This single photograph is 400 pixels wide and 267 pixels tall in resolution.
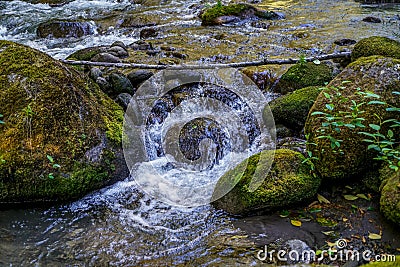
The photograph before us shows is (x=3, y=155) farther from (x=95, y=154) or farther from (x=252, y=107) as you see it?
(x=252, y=107)

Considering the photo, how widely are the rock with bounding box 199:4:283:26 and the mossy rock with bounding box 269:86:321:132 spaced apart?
695 cm

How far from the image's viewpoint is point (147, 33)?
11.4m

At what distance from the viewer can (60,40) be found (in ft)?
38.0

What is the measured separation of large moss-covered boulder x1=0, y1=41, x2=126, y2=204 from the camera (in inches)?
167

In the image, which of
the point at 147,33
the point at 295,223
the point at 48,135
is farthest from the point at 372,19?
the point at 48,135

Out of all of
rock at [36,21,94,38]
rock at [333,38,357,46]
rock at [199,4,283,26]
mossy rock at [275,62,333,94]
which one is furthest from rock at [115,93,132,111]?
rock at [36,21,94,38]

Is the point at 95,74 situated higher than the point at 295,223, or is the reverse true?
the point at 95,74

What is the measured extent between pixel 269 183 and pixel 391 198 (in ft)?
3.75

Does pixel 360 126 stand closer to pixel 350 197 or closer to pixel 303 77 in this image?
pixel 350 197

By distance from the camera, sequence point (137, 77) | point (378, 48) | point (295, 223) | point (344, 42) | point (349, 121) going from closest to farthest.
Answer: point (295, 223) → point (349, 121) → point (378, 48) → point (137, 77) → point (344, 42)

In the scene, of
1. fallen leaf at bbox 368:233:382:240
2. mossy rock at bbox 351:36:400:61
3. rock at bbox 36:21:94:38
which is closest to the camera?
fallen leaf at bbox 368:233:382:240

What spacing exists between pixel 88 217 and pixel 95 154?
81 cm

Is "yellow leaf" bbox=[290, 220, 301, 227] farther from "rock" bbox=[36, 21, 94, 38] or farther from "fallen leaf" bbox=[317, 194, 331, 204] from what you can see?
"rock" bbox=[36, 21, 94, 38]

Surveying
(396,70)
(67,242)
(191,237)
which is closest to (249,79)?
(396,70)
